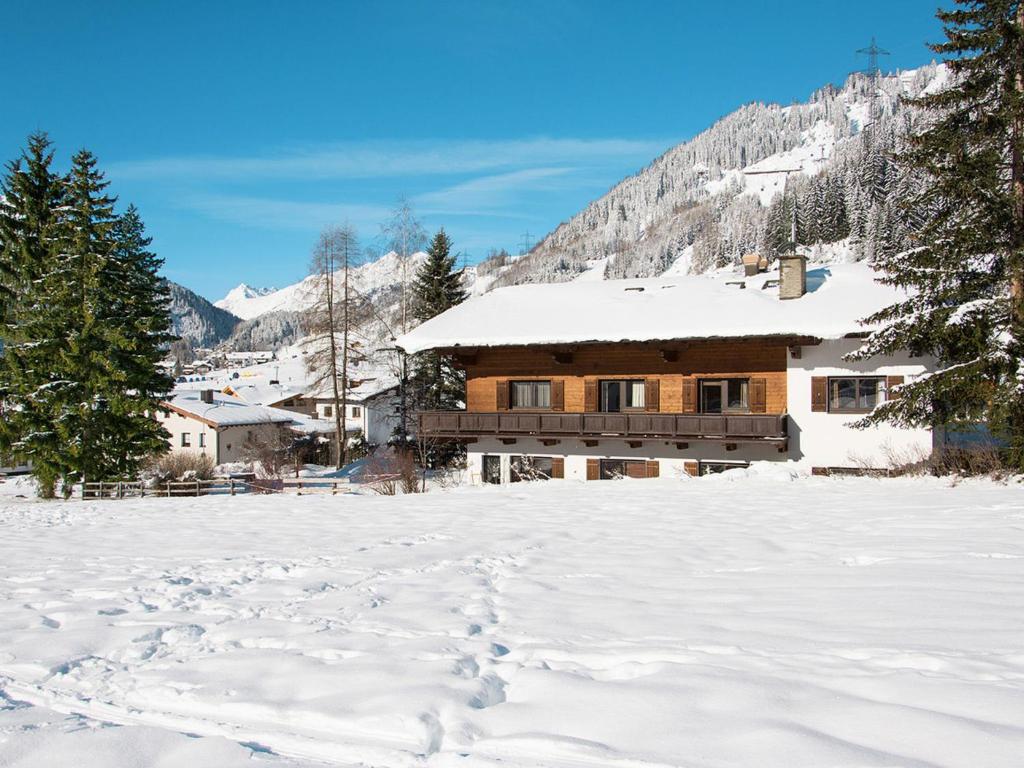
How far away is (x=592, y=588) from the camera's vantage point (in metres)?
7.40

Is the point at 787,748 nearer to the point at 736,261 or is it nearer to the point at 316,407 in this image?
the point at 316,407

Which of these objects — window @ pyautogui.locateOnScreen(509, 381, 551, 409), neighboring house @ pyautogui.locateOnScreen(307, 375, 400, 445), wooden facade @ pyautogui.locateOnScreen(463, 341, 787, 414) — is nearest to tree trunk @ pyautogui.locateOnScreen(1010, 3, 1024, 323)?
wooden facade @ pyautogui.locateOnScreen(463, 341, 787, 414)

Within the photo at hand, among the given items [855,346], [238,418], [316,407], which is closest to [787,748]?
[855,346]

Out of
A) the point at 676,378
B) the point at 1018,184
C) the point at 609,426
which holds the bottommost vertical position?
the point at 609,426

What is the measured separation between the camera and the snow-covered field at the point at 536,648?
150 inches

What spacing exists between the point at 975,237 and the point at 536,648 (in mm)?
14701

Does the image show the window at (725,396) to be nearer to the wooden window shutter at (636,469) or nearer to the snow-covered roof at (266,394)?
the wooden window shutter at (636,469)

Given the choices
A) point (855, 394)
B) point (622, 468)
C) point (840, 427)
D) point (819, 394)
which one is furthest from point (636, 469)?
point (855, 394)

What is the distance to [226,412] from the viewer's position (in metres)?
57.6

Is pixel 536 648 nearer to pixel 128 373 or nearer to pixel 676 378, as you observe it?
pixel 676 378

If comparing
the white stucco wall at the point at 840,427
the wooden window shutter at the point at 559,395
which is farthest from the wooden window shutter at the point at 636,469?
the white stucco wall at the point at 840,427

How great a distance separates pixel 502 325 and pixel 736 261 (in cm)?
9853

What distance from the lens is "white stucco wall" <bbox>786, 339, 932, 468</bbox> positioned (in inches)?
847

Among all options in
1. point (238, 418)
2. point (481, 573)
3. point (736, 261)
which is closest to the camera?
point (481, 573)
